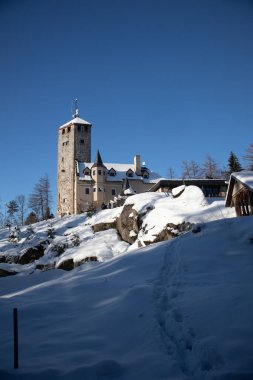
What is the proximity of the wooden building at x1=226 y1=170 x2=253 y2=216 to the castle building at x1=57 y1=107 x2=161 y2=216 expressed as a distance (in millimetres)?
31863

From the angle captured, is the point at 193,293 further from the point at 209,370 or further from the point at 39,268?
the point at 39,268

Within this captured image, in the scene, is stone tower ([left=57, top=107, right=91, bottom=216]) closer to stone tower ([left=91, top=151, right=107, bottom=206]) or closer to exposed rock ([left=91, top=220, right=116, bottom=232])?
stone tower ([left=91, top=151, right=107, bottom=206])

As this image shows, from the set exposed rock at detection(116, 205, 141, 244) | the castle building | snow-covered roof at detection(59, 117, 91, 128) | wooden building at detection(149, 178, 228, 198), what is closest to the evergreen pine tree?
wooden building at detection(149, 178, 228, 198)

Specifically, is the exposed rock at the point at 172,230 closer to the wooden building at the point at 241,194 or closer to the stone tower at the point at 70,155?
the wooden building at the point at 241,194

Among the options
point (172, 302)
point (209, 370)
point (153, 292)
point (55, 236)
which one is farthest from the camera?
point (55, 236)

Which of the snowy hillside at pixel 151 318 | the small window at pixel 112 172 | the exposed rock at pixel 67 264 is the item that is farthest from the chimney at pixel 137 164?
the snowy hillside at pixel 151 318

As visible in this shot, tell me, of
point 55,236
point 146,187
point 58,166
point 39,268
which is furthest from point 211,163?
point 39,268

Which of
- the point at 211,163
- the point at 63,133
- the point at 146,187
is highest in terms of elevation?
the point at 63,133

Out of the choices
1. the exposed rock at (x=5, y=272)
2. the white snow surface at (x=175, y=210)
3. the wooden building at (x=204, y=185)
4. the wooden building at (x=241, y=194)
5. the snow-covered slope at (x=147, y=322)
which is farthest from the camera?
the wooden building at (x=204, y=185)

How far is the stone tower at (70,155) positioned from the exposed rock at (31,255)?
27026 mm

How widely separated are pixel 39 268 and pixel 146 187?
34110 millimetres

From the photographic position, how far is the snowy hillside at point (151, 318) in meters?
4.73

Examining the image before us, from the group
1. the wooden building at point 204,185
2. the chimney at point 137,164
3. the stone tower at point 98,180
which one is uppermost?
the chimney at point 137,164

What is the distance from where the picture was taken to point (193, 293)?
24.8 ft
